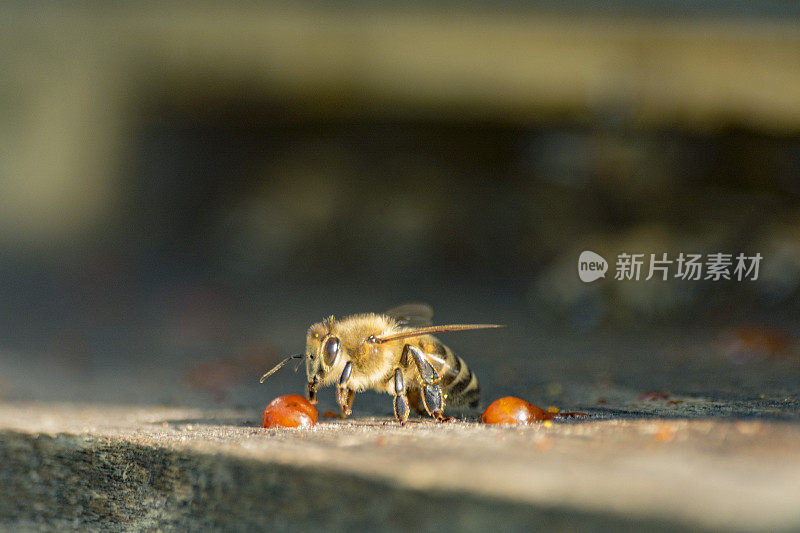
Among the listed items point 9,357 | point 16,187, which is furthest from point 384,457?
point 16,187

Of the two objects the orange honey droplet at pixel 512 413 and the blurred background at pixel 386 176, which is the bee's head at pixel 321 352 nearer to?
the orange honey droplet at pixel 512 413

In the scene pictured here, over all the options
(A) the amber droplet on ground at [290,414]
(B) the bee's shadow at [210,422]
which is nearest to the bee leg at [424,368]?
(A) the amber droplet on ground at [290,414]

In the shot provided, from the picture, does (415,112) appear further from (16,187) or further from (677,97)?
(16,187)

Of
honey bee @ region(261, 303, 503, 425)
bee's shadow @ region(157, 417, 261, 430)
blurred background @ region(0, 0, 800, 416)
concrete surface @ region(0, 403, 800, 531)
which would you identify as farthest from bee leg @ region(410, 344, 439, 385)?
blurred background @ region(0, 0, 800, 416)

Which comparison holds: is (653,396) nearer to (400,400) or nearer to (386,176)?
(400,400)

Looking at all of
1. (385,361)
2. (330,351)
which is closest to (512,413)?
(385,361)

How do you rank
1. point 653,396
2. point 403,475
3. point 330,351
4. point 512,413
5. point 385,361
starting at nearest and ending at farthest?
point 403,475
point 512,413
point 330,351
point 385,361
point 653,396

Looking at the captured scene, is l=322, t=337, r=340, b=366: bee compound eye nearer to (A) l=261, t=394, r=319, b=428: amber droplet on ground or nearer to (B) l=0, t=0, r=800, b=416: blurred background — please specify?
(A) l=261, t=394, r=319, b=428: amber droplet on ground

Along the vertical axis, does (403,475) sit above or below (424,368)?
below
